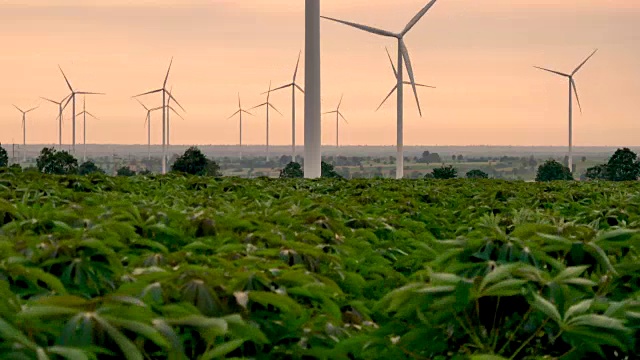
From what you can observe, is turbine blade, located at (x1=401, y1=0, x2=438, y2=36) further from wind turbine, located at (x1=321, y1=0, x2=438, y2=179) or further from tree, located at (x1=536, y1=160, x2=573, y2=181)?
tree, located at (x1=536, y1=160, x2=573, y2=181)

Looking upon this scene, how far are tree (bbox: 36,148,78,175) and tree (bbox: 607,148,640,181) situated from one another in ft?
91.3

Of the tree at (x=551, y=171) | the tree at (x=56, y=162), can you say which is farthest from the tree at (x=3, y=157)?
the tree at (x=551, y=171)

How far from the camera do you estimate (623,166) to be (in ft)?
163

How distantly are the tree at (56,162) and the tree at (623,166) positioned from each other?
27818 mm

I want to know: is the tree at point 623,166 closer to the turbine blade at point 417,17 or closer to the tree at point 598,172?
the tree at point 598,172

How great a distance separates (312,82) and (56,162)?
14.0 meters

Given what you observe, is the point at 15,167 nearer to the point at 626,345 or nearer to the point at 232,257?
the point at 232,257

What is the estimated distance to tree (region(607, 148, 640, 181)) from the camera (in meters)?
49.6

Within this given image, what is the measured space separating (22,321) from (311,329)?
131cm

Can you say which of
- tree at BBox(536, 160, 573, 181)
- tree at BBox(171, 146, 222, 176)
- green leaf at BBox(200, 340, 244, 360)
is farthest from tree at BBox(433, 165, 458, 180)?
green leaf at BBox(200, 340, 244, 360)

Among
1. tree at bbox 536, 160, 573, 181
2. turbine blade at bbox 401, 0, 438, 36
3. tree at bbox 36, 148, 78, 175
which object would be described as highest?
turbine blade at bbox 401, 0, 438, 36

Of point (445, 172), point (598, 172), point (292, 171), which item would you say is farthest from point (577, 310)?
point (292, 171)

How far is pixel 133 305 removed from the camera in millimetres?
3137

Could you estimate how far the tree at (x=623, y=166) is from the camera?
1951 inches
